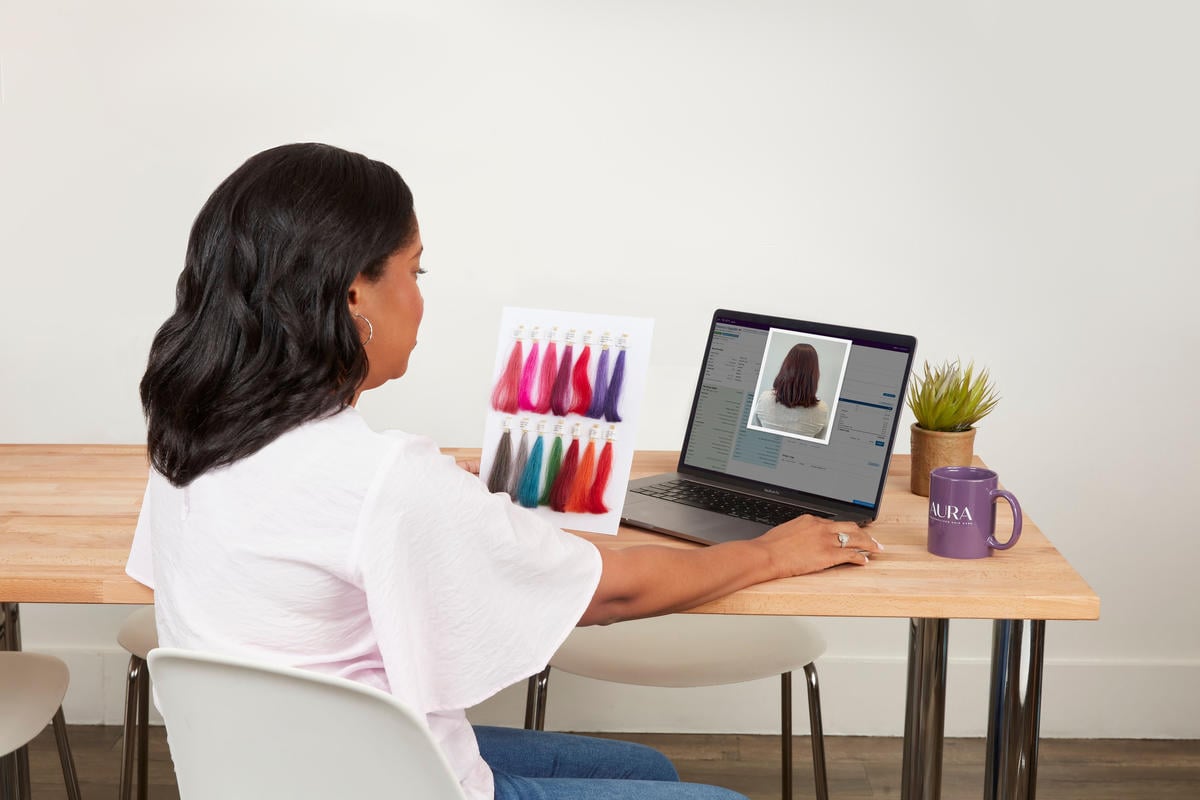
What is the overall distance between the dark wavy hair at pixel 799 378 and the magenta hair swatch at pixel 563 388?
36 centimetres

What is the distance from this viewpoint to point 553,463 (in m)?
1.66

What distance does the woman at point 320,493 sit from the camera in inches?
42.1

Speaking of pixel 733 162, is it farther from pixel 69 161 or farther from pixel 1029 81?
pixel 69 161

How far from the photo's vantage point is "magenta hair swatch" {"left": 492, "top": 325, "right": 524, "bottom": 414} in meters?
1.68

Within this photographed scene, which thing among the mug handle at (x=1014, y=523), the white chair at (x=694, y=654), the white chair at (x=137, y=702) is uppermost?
the mug handle at (x=1014, y=523)

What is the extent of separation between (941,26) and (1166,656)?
156cm

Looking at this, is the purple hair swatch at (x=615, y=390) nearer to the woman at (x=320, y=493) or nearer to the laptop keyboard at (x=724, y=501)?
the laptop keyboard at (x=724, y=501)

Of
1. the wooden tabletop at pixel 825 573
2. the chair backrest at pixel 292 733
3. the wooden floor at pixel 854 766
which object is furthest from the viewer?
the wooden floor at pixel 854 766

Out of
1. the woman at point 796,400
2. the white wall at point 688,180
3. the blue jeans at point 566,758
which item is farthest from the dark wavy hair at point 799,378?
the white wall at point 688,180

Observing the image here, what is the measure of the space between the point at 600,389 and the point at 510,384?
13cm

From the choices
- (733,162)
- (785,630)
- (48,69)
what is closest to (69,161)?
(48,69)

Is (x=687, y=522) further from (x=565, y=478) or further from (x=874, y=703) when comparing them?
(x=874, y=703)

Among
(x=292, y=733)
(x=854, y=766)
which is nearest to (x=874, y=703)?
(x=854, y=766)

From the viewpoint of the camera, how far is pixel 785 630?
2.09 metres
